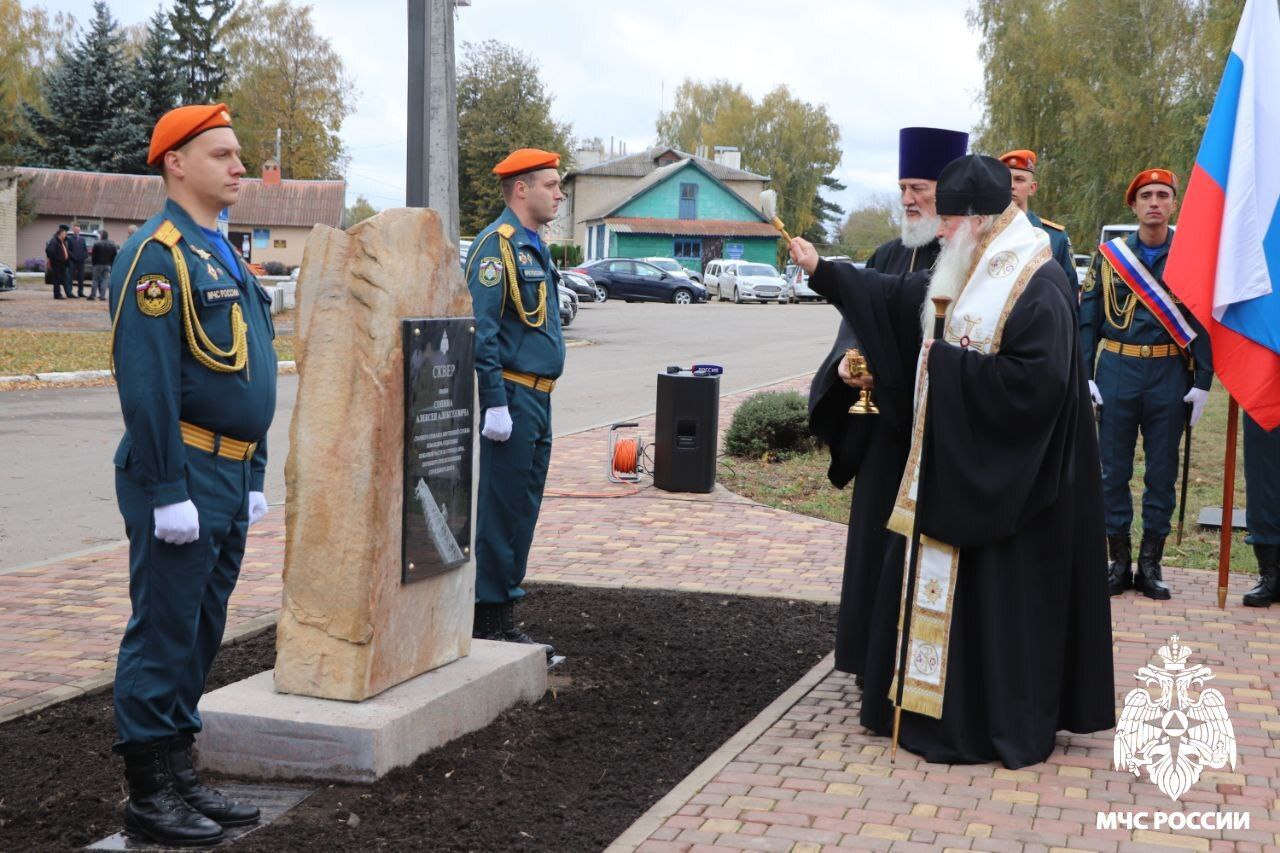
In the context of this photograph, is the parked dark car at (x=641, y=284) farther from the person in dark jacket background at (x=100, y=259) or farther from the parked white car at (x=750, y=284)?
the person in dark jacket background at (x=100, y=259)

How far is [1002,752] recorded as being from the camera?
15.7ft

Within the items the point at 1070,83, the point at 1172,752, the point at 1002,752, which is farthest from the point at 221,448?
the point at 1070,83

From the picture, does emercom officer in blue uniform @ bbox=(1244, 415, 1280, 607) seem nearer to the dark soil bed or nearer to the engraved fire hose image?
the dark soil bed

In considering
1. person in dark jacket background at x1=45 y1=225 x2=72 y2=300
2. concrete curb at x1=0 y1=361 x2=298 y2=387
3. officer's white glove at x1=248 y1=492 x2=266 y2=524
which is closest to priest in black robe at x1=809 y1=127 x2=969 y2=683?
officer's white glove at x1=248 y1=492 x2=266 y2=524

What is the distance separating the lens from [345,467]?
183 inches

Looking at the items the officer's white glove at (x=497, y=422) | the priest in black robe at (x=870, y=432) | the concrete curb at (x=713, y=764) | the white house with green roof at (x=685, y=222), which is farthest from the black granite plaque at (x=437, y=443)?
the white house with green roof at (x=685, y=222)

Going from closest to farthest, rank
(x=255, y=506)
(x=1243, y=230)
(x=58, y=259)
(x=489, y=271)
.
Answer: (x=255, y=506) < (x=489, y=271) < (x=1243, y=230) < (x=58, y=259)

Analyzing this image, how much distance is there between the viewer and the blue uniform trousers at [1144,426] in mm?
7449

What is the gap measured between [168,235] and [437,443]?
4.46ft

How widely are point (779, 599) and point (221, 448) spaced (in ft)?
13.0

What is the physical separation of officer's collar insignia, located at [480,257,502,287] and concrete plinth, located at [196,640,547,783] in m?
1.72

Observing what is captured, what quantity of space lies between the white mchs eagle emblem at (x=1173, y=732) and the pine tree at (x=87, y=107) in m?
58.1

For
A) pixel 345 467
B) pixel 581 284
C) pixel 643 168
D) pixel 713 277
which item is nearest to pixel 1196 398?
pixel 345 467

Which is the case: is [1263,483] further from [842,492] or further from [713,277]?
[713,277]
